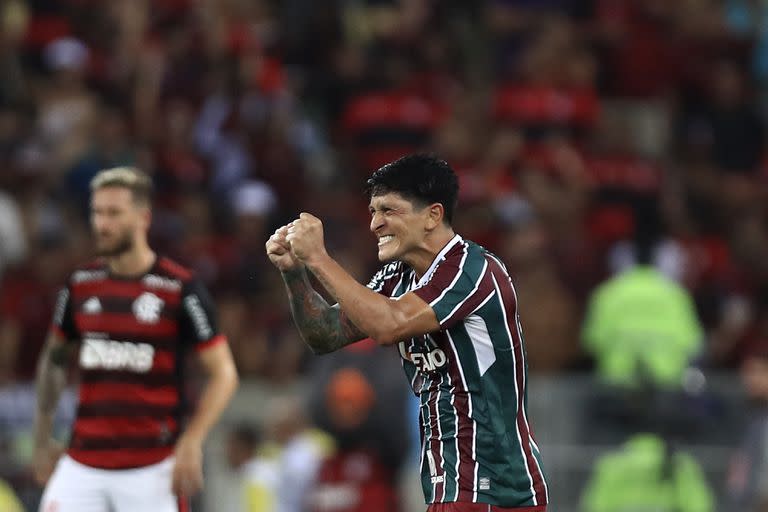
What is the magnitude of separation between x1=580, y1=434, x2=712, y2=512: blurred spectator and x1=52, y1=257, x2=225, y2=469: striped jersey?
4639 millimetres

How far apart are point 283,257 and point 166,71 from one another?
29.1ft

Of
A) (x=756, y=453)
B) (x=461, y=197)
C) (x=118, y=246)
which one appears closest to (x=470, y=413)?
(x=118, y=246)

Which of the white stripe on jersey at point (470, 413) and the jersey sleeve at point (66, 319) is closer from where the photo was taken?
the white stripe on jersey at point (470, 413)

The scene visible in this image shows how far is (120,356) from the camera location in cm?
760

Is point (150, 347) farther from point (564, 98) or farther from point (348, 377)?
point (564, 98)

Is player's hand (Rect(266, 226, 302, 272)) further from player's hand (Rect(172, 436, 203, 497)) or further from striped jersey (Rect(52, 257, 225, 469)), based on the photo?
striped jersey (Rect(52, 257, 225, 469))

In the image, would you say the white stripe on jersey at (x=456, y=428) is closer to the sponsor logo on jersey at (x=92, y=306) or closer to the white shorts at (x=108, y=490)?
the white shorts at (x=108, y=490)

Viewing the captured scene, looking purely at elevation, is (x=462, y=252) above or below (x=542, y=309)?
below

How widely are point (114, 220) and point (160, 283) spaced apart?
388mm

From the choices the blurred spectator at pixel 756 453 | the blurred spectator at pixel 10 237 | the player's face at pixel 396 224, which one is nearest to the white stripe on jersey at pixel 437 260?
the player's face at pixel 396 224

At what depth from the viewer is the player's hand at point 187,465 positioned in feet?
24.3

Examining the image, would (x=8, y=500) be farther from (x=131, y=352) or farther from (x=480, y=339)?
(x=480, y=339)

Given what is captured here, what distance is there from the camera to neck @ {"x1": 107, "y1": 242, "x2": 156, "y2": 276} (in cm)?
776

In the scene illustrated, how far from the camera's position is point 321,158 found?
1538 centimetres
